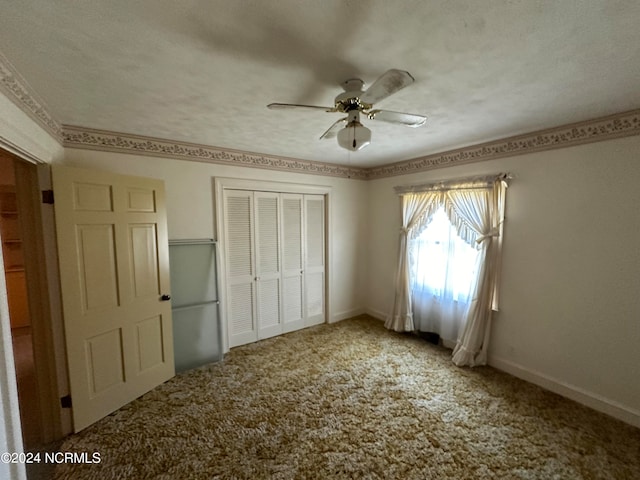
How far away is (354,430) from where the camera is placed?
207 cm

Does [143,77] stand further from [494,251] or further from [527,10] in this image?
[494,251]

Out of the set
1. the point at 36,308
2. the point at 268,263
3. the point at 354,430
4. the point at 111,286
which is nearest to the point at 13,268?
the point at 36,308

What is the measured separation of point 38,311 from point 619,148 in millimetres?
4597

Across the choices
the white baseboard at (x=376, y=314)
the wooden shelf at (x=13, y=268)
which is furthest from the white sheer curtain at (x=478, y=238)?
the wooden shelf at (x=13, y=268)

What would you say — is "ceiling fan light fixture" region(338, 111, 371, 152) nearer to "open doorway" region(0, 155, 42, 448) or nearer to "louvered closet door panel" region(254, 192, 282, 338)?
"louvered closet door panel" region(254, 192, 282, 338)

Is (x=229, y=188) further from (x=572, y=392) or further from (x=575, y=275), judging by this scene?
(x=572, y=392)

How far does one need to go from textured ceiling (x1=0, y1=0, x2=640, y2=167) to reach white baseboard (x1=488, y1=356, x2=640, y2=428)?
91.0 inches

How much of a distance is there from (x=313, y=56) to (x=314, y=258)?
2923mm

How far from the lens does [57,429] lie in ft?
6.67

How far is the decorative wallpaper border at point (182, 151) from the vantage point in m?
2.41

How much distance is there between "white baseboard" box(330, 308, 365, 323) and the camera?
4255 millimetres

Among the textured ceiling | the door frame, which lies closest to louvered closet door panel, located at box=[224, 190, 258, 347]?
the door frame

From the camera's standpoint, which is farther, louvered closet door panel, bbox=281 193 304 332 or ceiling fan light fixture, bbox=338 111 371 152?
louvered closet door panel, bbox=281 193 304 332

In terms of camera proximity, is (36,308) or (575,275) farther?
(575,275)
